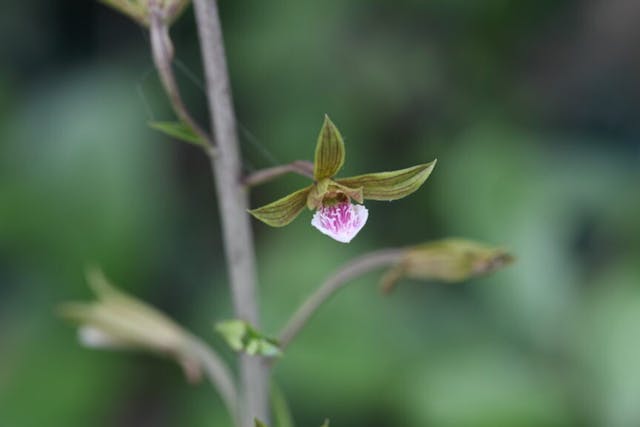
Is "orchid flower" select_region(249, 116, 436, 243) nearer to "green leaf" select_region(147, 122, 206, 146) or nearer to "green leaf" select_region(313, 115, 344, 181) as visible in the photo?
"green leaf" select_region(313, 115, 344, 181)

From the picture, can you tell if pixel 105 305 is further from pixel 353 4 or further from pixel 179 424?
pixel 353 4

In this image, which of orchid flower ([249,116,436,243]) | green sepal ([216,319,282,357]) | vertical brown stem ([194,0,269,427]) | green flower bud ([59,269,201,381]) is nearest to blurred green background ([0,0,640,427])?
green flower bud ([59,269,201,381])

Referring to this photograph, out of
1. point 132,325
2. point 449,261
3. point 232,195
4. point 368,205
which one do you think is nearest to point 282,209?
point 232,195

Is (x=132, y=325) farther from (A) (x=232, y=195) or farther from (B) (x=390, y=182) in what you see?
(B) (x=390, y=182)

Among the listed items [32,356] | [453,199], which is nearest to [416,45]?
[453,199]

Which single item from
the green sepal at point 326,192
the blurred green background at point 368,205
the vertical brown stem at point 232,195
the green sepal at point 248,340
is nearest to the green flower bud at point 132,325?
the vertical brown stem at point 232,195

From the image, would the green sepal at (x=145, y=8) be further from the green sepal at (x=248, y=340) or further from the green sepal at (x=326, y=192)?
the green sepal at (x=248, y=340)

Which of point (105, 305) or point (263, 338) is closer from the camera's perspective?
point (263, 338)
